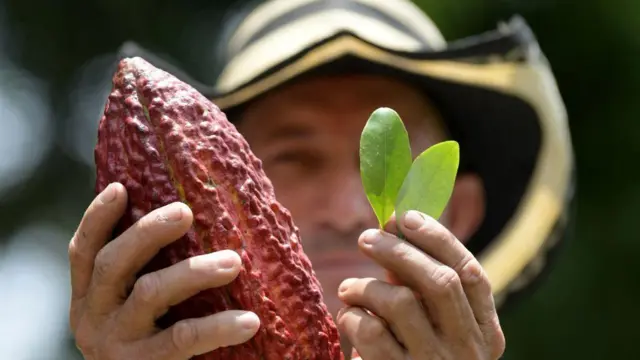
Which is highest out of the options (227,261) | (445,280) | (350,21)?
(350,21)

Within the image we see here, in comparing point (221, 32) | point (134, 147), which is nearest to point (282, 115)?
point (134, 147)

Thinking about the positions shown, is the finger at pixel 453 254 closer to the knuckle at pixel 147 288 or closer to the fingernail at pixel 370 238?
the fingernail at pixel 370 238

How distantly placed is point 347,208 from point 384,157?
800 mm

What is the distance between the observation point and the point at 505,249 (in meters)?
2.47

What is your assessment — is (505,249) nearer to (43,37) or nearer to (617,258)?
(617,258)

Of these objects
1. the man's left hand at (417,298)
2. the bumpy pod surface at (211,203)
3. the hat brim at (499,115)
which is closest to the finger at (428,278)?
the man's left hand at (417,298)

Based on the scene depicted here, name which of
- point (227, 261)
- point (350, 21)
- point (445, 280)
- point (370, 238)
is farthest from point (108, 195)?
point (350, 21)

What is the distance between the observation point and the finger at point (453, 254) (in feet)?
4.20

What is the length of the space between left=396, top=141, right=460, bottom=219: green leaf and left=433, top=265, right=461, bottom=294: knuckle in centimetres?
10

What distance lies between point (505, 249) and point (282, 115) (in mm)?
747

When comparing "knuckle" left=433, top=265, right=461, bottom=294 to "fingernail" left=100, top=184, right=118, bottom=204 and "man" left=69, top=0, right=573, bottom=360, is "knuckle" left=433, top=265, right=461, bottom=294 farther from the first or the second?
"fingernail" left=100, top=184, right=118, bottom=204

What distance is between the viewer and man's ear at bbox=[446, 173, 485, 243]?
2496mm

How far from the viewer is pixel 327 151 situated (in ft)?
7.04

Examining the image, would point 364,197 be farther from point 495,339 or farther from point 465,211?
point 495,339
